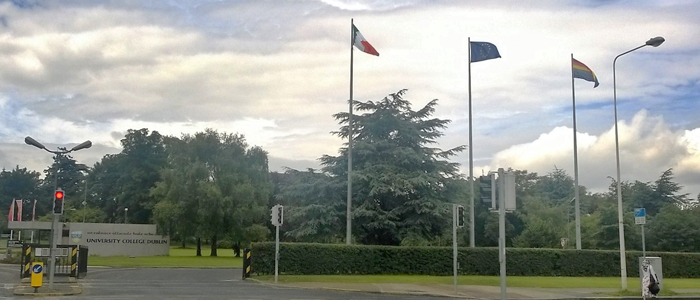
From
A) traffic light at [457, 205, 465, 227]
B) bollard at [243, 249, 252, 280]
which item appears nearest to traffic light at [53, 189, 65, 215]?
bollard at [243, 249, 252, 280]

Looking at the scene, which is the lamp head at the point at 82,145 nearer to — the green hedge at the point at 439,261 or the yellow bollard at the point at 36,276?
the yellow bollard at the point at 36,276

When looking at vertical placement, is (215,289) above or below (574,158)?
below

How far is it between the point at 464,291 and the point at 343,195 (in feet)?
53.4

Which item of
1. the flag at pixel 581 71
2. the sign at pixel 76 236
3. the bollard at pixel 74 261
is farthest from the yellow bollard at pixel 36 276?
the sign at pixel 76 236

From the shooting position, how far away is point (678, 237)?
63562 mm

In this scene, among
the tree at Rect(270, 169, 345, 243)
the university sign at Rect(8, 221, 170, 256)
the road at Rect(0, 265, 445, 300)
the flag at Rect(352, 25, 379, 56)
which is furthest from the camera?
the university sign at Rect(8, 221, 170, 256)

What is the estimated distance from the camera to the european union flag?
38.8 meters

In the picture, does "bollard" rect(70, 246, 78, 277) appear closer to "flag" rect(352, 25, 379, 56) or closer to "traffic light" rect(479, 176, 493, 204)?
"flag" rect(352, 25, 379, 56)

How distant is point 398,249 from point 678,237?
128 ft

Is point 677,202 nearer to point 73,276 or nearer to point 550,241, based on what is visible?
point 550,241

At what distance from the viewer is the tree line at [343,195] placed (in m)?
41.0

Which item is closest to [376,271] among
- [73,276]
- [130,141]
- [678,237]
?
[73,276]

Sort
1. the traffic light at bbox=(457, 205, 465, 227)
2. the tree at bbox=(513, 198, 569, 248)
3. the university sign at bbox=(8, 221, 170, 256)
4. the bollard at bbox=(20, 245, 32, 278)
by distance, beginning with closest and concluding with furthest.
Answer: the traffic light at bbox=(457, 205, 465, 227) → the bollard at bbox=(20, 245, 32, 278) → the tree at bbox=(513, 198, 569, 248) → the university sign at bbox=(8, 221, 170, 256)

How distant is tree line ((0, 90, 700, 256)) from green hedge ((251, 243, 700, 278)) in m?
3.82
